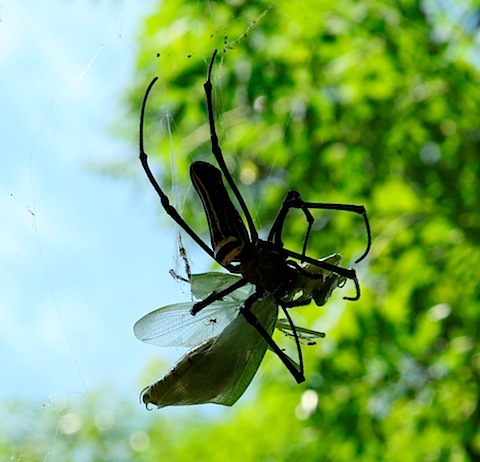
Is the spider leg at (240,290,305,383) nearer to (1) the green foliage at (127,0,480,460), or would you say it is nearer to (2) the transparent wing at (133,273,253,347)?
(2) the transparent wing at (133,273,253,347)

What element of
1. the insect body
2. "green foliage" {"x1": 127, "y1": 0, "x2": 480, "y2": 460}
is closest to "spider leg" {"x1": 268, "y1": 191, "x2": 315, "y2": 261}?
the insect body

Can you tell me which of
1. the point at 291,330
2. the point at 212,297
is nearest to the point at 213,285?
the point at 212,297

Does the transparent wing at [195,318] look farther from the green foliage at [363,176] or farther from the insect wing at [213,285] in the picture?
the green foliage at [363,176]

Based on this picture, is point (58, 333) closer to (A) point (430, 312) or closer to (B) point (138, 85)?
(A) point (430, 312)

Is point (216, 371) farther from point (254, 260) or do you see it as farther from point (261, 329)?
point (254, 260)

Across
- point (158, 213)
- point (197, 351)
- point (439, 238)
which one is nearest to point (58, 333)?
point (197, 351)

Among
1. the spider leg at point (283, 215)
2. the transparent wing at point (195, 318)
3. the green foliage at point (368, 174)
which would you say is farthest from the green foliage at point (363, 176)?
the transparent wing at point (195, 318)
